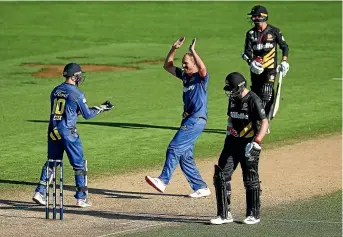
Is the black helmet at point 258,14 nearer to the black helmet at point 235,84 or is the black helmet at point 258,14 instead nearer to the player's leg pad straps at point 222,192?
the black helmet at point 235,84

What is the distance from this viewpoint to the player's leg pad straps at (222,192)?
14711 millimetres

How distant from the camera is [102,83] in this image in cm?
2839

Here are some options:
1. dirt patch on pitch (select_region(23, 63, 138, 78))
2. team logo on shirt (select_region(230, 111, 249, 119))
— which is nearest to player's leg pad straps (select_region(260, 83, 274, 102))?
team logo on shirt (select_region(230, 111, 249, 119))

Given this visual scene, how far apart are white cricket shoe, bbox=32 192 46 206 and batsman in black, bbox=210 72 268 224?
2.67m

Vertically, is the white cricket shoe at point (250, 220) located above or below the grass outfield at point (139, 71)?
below

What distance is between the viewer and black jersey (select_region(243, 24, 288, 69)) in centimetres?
2114

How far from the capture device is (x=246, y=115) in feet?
47.9

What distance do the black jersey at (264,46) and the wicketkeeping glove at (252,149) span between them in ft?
22.6

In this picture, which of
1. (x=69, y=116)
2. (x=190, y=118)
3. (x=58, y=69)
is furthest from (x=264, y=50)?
(x=58, y=69)

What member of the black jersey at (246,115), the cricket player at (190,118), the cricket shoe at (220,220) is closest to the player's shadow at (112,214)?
the cricket shoe at (220,220)

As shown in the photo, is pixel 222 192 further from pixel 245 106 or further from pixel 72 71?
pixel 72 71

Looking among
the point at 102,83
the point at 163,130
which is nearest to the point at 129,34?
the point at 102,83

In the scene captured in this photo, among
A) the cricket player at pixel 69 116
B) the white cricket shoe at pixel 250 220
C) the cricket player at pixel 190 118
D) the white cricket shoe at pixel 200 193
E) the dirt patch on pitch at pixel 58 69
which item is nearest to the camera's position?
the white cricket shoe at pixel 250 220

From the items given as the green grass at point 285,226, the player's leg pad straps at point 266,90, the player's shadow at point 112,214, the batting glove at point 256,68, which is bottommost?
the green grass at point 285,226
